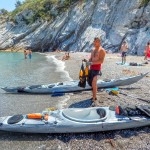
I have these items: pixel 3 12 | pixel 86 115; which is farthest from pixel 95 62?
pixel 3 12

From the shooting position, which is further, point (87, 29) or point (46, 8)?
point (46, 8)

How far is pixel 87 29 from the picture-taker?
44.9 meters

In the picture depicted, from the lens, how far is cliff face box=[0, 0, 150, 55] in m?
35.6

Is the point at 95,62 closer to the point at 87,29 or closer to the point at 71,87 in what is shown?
the point at 71,87

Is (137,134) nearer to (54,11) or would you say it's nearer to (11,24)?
(54,11)

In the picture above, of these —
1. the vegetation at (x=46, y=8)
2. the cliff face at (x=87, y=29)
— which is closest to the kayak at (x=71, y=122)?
the cliff face at (x=87, y=29)

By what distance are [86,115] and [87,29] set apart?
127 ft

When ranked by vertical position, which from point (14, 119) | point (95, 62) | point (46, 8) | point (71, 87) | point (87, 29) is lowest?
point (71, 87)

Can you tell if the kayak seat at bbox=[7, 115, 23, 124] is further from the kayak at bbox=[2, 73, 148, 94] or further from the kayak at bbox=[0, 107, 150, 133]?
the kayak at bbox=[2, 73, 148, 94]

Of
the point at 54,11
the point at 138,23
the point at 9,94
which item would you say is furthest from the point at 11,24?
the point at 9,94

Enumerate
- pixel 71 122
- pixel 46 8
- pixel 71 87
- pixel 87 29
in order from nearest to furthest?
1. pixel 71 122
2. pixel 71 87
3. pixel 87 29
4. pixel 46 8

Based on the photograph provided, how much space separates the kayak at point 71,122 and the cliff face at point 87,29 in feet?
85.6

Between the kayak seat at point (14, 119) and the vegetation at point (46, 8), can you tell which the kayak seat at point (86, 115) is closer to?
the kayak seat at point (14, 119)

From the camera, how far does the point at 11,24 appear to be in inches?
2547
